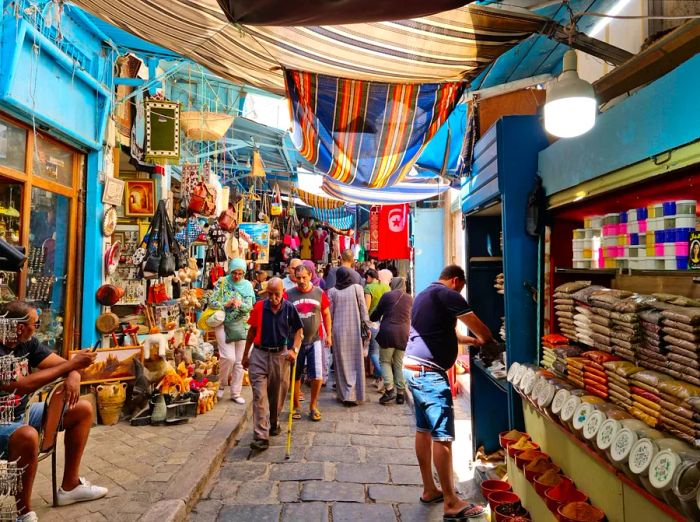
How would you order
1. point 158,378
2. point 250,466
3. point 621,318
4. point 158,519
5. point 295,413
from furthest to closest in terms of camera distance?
point 295,413
point 158,378
point 250,466
point 158,519
point 621,318

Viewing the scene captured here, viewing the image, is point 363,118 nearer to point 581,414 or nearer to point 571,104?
point 571,104

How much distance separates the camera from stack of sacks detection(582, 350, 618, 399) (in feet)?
9.73

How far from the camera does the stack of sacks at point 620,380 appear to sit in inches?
106

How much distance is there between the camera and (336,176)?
5828mm

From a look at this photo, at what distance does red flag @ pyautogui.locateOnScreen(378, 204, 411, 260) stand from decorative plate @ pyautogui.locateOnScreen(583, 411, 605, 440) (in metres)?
8.72

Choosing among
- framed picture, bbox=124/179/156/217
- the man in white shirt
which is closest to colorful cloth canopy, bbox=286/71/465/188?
the man in white shirt

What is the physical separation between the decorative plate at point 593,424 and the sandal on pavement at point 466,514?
161cm

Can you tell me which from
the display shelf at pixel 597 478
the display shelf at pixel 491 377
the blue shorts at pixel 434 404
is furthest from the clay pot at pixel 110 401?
the display shelf at pixel 597 478

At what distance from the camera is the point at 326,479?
4957 millimetres

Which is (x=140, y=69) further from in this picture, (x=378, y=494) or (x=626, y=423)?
(x=626, y=423)

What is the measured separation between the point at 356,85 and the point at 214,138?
471 cm

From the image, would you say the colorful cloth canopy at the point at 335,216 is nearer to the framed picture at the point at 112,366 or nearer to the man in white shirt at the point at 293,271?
the man in white shirt at the point at 293,271

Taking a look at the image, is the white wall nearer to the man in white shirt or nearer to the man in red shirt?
the man in red shirt

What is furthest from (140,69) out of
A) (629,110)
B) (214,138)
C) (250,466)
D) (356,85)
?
(629,110)
